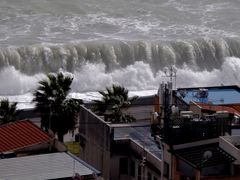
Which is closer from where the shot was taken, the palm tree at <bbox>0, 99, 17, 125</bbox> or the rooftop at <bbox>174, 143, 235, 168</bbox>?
the rooftop at <bbox>174, 143, 235, 168</bbox>

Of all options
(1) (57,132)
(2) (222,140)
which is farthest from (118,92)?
(2) (222,140)

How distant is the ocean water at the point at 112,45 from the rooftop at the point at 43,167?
26057mm

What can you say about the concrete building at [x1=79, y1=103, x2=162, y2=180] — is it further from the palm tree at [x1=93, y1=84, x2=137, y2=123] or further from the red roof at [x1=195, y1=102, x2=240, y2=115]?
the red roof at [x1=195, y1=102, x2=240, y2=115]

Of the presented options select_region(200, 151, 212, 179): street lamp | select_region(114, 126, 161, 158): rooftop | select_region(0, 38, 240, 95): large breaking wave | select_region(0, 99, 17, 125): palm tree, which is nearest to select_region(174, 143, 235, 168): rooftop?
select_region(200, 151, 212, 179): street lamp

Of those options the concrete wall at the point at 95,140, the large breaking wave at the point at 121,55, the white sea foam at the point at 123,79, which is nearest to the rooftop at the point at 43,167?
the concrete wall at the point at 95,140

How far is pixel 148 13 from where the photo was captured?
3081 inches

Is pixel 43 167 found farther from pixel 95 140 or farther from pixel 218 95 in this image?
pixel 218 95

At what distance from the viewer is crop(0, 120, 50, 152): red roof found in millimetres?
30922

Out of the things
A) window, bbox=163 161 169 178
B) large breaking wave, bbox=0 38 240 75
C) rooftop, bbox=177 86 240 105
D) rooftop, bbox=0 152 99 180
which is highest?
large breaking wave, bbox=0 38 240 75

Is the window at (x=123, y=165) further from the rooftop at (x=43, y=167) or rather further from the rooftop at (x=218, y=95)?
the rooftop at (x=218, y=95)

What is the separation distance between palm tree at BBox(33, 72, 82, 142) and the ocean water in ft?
50.5

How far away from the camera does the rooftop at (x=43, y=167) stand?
26828 millimetres

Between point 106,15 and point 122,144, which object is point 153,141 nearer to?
point 122,144

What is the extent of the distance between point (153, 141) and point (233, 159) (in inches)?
254
